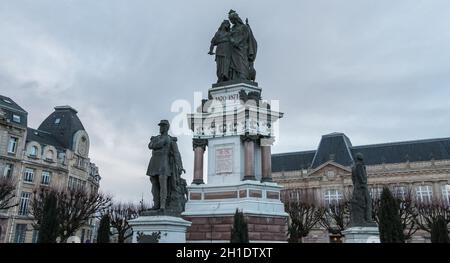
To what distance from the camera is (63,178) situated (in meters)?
60.8

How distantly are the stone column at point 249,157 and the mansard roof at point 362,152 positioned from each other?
5665 centimetres

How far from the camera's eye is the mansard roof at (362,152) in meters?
66.6

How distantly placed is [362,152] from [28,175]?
56295 millimetres

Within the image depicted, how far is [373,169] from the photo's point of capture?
6656 centimetres

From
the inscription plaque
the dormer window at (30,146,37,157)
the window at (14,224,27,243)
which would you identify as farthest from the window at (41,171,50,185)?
the inscription plaque

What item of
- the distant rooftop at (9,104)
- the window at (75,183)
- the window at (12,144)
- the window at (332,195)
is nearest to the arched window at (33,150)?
the window at (12,144)

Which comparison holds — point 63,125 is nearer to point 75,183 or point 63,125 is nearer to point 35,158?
point 75,183

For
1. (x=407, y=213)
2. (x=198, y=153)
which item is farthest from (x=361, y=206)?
(x=407, y=213)

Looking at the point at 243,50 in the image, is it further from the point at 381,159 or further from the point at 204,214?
the point at 381,159

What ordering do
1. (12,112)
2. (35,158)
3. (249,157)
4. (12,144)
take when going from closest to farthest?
1. (249,157)
2. (12,144)
3. (12,112)
4. (35,158)
